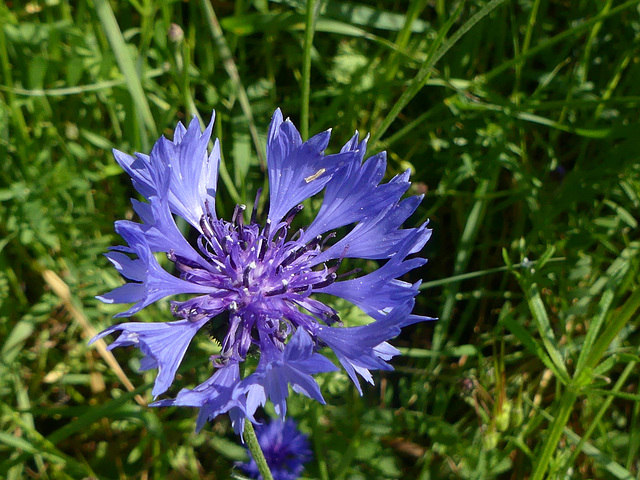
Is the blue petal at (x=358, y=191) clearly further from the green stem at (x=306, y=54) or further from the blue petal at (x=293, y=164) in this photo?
the green stem at (x=306, y=54)

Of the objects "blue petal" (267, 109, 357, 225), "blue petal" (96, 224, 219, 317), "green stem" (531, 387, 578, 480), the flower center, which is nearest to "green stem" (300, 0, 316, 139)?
"blue petal" (267, 109, 357, 225)

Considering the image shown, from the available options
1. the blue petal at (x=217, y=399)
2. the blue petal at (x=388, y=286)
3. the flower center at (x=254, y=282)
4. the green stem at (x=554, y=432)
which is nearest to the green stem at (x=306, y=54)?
the flower center at (x=254, y=282)

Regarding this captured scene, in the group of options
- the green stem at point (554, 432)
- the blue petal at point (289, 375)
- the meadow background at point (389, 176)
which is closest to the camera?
the blue petal at point (289, 375)

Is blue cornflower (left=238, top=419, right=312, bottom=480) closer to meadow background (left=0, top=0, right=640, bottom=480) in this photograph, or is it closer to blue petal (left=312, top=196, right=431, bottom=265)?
meadow background (left=0, top=0, right=640, bottom=480)

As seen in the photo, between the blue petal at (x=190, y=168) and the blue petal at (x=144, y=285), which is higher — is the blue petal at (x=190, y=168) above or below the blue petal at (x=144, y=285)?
above

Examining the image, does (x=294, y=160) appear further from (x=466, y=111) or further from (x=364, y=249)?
(x=466, y=111)

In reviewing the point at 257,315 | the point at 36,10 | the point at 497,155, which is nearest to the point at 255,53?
the point at 36,10

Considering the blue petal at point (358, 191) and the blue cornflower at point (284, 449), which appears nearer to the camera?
the blue petal at point (358, 191)
